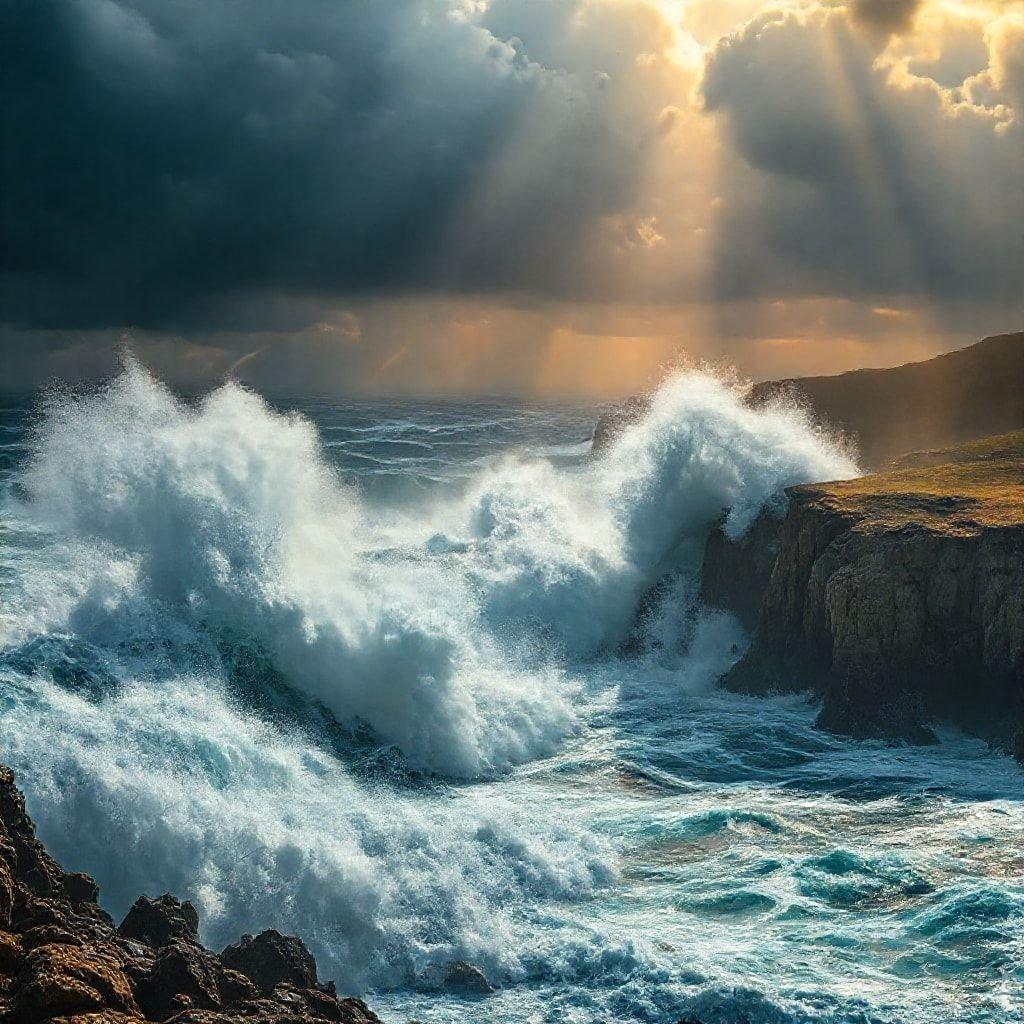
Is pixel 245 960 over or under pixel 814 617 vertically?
under

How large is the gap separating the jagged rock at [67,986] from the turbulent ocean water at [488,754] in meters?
4.70

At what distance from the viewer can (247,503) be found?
25.4 metres

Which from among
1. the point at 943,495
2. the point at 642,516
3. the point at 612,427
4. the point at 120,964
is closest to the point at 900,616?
the point at 943,495

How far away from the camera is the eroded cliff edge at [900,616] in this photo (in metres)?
21.5

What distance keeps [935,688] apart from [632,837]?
8.40 meters

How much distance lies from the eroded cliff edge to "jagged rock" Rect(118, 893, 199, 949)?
14615mm

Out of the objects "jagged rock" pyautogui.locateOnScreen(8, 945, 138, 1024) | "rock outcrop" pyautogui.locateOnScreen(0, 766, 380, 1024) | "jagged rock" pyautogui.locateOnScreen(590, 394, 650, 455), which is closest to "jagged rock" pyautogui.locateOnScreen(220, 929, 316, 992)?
"rock outcrop" pyautogui.locateOnScreen(0, 766, 380, 1024)

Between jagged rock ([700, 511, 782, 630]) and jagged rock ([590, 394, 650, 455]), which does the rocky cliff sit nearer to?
jagged rock ([590, 394, 650, 455])

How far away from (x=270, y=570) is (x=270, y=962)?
43.7ft

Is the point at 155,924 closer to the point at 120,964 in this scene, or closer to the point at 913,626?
the point at 120,964

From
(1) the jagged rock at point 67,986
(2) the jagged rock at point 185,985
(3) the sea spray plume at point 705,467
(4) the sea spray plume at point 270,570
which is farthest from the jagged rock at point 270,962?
(3) the sea spray plume at point 705,467

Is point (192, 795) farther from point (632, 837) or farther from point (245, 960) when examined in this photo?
point (632, 837)

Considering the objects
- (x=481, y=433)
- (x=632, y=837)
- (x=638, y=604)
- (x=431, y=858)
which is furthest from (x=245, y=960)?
(x=481, y=433)

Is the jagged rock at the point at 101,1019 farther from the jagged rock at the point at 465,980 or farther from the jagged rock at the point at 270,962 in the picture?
the jagged rock at the point at 465,980
